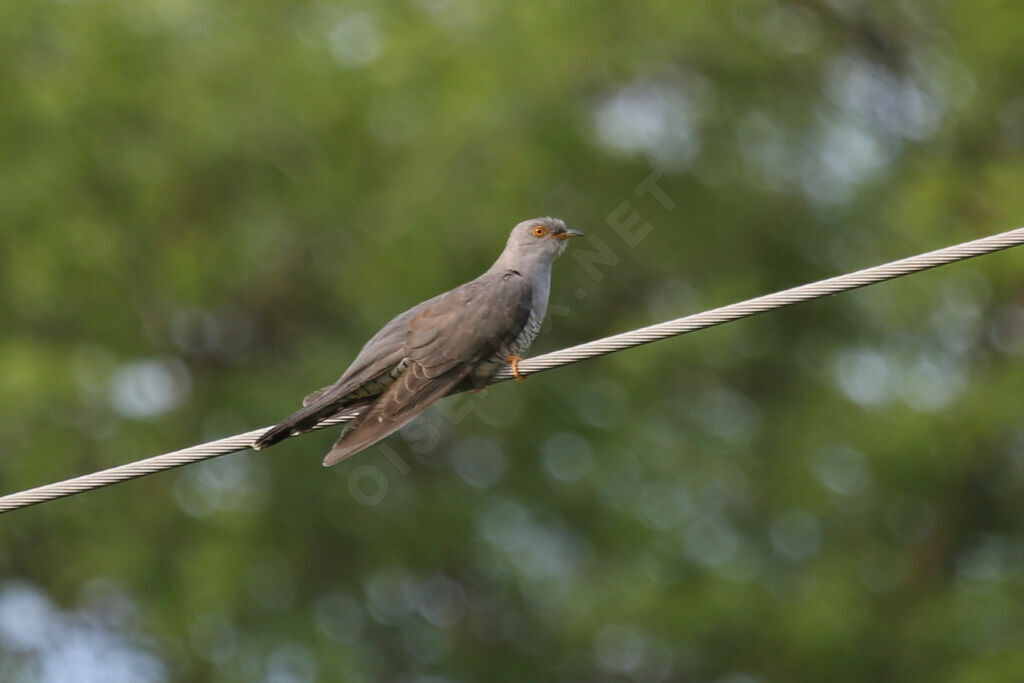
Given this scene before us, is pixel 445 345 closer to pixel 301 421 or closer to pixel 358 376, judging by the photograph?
pixel 358 376

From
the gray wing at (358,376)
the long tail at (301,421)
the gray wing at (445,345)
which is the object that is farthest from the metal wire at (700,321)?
the gray wing at (445,345)

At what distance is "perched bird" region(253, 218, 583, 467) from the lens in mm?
5113

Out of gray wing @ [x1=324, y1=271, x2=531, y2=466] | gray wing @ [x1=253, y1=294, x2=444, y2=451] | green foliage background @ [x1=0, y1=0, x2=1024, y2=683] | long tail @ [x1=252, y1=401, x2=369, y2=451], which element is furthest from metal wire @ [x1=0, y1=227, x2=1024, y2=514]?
green foliage background @ [x1=0, y1=0, x2=1024, y2=683]

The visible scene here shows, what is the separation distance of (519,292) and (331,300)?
6983 millimetres

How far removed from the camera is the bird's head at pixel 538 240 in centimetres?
635

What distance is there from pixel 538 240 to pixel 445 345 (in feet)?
3.68

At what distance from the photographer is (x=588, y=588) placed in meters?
11.6

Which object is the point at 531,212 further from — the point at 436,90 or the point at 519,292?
the point at 519,292

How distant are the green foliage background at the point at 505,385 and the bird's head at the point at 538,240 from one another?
5045mm

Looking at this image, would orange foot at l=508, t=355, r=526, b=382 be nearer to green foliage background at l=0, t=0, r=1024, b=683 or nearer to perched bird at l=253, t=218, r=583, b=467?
perched bird at l=253, t=218, r=583, b=467

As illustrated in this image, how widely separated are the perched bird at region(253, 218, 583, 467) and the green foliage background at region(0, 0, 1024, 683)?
223 inches

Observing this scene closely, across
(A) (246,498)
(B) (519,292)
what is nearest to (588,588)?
(A) (246,498)

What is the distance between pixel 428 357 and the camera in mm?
5426

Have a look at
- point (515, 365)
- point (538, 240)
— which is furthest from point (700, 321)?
point (538, 240)
